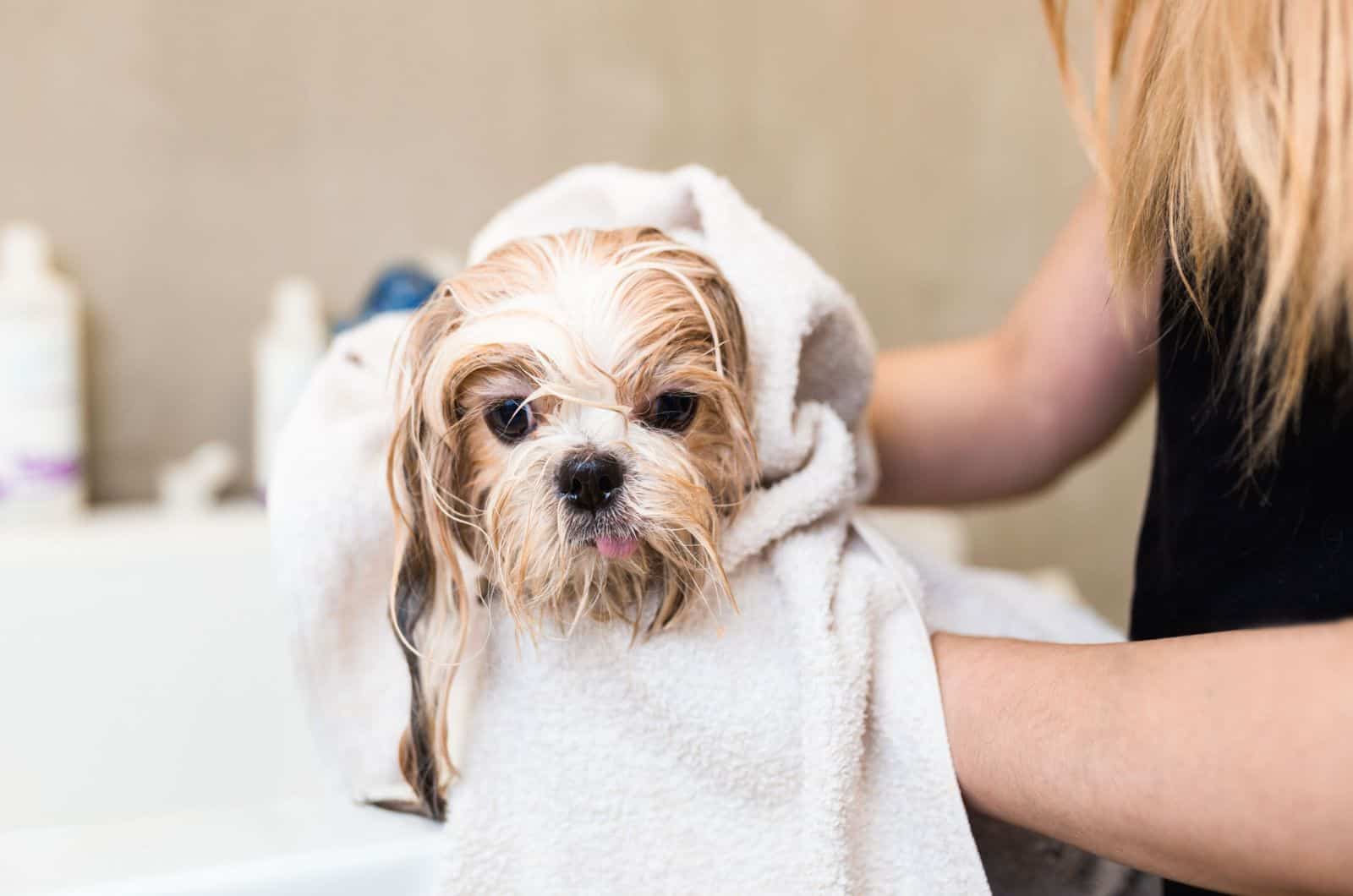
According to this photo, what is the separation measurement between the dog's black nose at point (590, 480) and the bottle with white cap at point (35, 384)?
2.53 feet

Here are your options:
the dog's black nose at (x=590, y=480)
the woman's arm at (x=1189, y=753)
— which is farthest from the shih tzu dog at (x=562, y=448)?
the woman's arm at (x=1189, y=753)

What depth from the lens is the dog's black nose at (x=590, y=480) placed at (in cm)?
48

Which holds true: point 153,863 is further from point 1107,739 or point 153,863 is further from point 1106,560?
point 1106,560

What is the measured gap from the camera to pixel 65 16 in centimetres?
105

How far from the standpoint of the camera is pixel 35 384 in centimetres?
103

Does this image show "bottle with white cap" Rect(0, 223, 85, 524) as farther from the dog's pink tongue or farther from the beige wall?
the dog's pink tongue

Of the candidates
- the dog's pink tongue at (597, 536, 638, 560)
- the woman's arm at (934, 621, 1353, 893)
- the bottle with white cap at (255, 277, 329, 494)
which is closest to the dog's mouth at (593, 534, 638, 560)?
the dog's pink tongue at (597, 536, 638, 560)

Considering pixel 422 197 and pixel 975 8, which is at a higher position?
pixel 975 8

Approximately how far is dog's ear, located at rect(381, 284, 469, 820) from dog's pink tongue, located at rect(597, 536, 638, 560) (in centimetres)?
8

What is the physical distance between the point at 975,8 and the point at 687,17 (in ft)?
1.22

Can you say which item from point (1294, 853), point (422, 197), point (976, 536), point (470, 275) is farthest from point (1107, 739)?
point (976, 536)

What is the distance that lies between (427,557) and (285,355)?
63 cm

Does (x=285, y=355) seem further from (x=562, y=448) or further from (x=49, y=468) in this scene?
(x=562, y=448)

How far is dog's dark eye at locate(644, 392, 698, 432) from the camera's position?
0.52 meters
